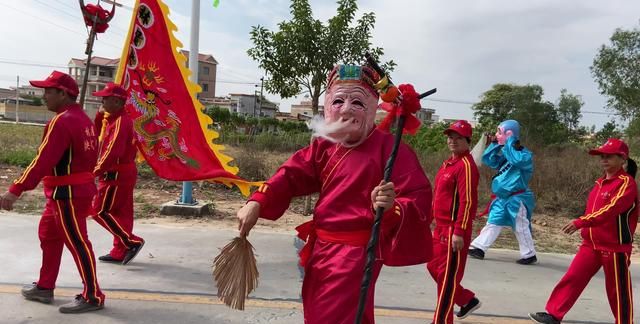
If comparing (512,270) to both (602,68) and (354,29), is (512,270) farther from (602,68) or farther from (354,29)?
(602,68)

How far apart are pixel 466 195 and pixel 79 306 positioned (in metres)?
2.97

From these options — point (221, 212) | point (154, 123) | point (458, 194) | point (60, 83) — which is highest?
point (60, 83)

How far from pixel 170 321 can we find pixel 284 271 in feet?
5.43

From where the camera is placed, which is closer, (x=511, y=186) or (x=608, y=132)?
(x=511, y=186)

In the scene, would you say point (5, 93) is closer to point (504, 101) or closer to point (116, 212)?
point (504, 101)

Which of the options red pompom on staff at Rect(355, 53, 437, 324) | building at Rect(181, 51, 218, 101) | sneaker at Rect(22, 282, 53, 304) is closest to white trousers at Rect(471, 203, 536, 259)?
red pompom on staff at Rect(355, 53, 437, 324)

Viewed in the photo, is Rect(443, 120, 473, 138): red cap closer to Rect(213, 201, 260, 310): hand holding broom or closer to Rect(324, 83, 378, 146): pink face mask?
Rect(324, 83, 378, 146): pink face mask

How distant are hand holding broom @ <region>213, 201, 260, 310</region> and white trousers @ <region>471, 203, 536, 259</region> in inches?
179

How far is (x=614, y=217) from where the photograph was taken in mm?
3838

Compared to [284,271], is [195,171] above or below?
above

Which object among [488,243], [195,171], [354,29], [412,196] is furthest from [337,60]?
[412,196]

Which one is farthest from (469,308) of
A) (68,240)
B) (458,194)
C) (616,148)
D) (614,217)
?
(68,240)

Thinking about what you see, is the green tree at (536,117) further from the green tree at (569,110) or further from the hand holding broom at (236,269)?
the hand holding broom at (236,269)

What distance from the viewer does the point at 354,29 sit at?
306 inches
